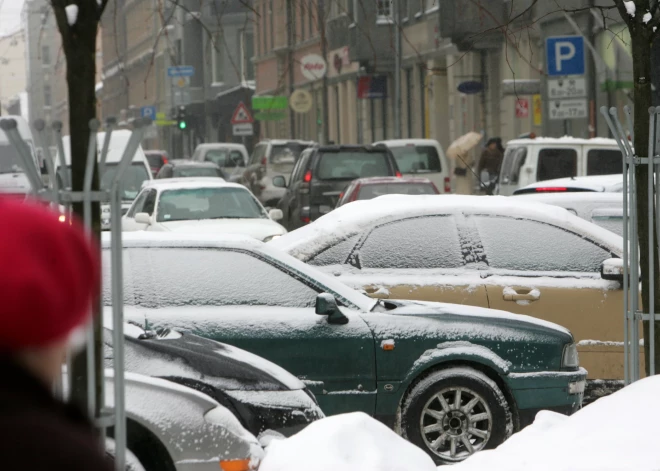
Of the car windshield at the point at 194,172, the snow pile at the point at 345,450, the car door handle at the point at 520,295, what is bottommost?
the snow pile at the point at 345,450

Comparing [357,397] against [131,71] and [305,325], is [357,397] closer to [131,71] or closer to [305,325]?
[305,325]

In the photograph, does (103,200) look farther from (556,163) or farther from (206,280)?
(556,163)

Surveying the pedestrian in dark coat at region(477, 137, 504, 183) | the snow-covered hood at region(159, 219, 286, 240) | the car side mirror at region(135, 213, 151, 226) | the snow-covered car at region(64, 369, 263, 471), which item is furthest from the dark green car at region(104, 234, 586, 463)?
the pedestrian in dark coat at region(477, 137, 504, 183)

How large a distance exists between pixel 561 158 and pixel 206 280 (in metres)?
13.1

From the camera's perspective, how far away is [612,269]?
832 centimetres

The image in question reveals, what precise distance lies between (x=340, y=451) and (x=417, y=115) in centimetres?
3968

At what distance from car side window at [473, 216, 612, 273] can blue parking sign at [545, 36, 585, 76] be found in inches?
479

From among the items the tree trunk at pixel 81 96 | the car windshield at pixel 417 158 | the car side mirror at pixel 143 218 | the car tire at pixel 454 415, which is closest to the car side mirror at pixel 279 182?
the car windshield at pixel 417 158

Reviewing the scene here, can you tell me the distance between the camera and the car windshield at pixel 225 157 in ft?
136

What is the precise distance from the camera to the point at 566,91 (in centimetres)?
2172

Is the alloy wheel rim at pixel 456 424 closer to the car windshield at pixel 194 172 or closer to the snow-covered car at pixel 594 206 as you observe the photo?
the snow-covered car at pixel 594 206

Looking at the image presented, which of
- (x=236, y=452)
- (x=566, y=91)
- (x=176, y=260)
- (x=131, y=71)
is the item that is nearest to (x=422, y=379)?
(x=176, y=260)

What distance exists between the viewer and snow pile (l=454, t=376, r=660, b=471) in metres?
4.22

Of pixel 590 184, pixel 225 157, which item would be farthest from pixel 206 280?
pixel 225 157
